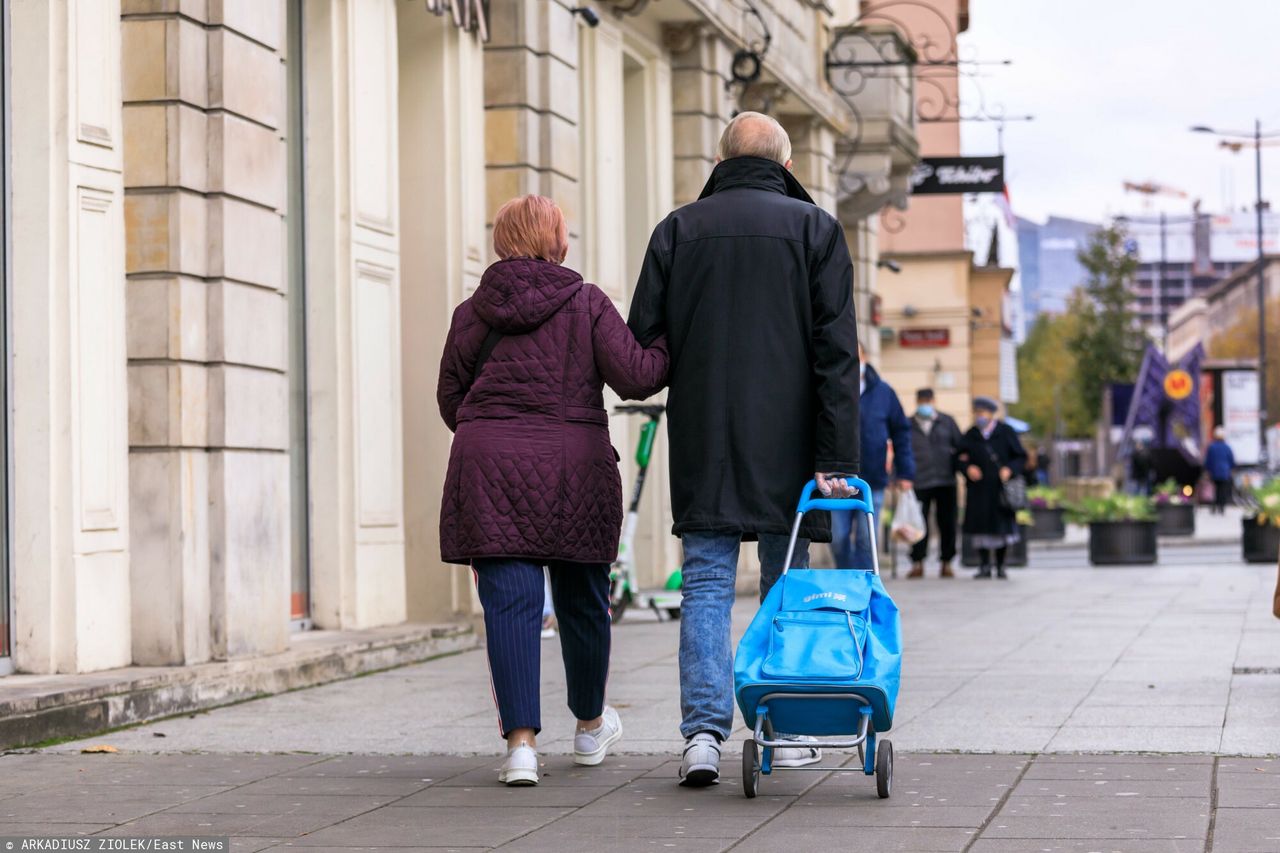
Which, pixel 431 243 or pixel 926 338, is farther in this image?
pixel 926 338

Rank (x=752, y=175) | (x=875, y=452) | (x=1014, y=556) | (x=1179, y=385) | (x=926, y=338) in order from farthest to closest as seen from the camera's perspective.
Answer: (x=1179, y=385) < (x=926, y=338) < (x=1014, y=556) < (x=875, y=452) < (x=752, y=175)

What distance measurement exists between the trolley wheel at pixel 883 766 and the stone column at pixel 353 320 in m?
5.95

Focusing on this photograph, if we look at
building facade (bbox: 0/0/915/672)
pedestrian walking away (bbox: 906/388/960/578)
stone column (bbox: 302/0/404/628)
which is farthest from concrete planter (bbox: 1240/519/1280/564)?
stone column (bbox: 302/0/404/628)

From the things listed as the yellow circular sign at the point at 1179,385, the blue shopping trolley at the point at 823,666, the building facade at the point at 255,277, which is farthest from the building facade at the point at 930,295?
the blue shopping trolley at the point at 823,666

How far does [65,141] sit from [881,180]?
57.9 ft

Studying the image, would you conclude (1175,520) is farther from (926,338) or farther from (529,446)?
(529,446)

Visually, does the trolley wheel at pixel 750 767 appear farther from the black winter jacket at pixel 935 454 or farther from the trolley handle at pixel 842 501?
the black winter jacket at pixel 935 454

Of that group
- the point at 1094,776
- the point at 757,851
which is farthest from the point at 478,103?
the point at 757,851

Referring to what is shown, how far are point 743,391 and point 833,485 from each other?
16.8 inches

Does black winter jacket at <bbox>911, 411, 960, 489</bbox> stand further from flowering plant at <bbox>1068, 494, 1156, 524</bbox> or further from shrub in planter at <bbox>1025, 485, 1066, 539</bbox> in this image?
shrub in planter at <bbox>1025, 485, 1066, 539</bbox>

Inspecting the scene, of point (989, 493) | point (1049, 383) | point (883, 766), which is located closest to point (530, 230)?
point (883, 766)

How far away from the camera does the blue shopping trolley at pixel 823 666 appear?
5996 mm

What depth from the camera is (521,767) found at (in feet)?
21.2

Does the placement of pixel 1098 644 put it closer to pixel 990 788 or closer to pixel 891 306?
pixel 990 788
